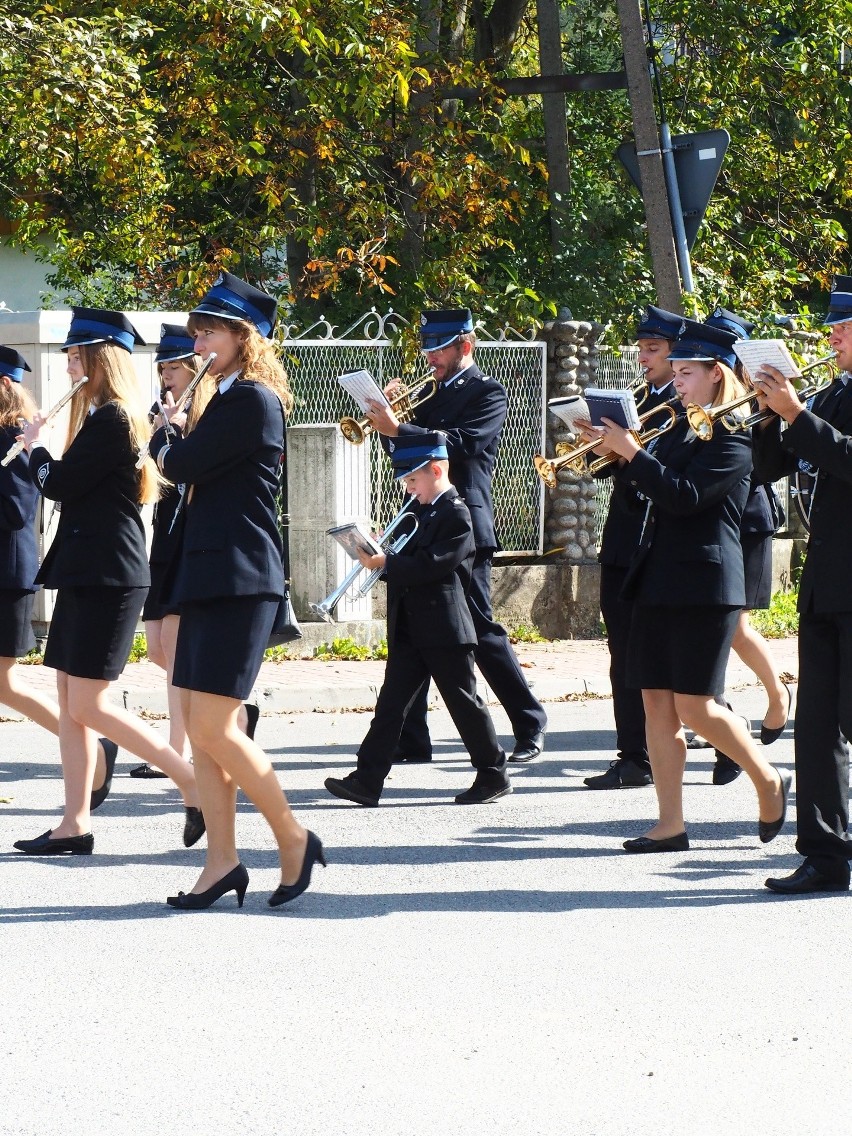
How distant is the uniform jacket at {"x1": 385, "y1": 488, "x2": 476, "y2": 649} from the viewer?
7289mm

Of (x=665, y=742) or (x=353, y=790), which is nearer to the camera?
(x=665, y=742)

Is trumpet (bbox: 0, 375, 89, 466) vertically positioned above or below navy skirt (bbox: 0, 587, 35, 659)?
above

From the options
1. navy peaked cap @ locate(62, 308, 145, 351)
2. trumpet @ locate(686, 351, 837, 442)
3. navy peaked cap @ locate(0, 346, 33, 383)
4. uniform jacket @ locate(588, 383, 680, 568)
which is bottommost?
uniform jacket @ locate(588, 383, 680, 568)

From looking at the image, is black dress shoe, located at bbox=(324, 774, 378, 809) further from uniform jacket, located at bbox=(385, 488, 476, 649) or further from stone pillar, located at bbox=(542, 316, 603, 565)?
stone pillar, located at bbox=(542, 316, 603, 565)

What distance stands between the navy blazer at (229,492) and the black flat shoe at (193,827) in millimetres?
1330

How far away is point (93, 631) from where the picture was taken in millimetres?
6250

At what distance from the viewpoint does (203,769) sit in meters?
5.48

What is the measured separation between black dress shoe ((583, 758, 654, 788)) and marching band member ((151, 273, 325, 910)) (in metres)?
2.64

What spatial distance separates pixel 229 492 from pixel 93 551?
1052 millimetres

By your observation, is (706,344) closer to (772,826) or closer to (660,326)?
(660,326)

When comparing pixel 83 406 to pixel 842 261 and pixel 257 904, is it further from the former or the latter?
pixel 842 261

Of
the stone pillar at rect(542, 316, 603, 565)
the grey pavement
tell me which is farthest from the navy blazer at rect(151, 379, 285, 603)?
the stone pillar at rect(542, 316, 603, 565)

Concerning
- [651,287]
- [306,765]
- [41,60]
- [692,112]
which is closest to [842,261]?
[692,112]

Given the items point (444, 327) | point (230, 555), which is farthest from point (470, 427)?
point (230, 555)
